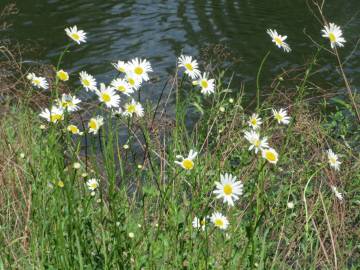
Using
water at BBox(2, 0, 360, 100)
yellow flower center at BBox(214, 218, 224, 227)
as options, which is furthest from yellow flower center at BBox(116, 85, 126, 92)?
water at BBox(2, 0, 360, 100)

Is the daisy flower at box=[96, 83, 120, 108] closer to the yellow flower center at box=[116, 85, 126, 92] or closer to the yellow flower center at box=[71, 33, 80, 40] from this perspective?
the yellow flower center at box=[116, 85, 126, 92]

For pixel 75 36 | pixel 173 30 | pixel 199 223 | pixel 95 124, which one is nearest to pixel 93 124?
pixel 95 124

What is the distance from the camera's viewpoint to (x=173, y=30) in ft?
28.6

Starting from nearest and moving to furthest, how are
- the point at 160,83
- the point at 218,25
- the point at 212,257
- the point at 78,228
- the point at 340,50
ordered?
1. the point at 78,228
2. the point at 212,257
3. the point at 160,83
4. the point at 340,50
5. the point at 218,25

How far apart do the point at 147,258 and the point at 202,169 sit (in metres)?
0.84

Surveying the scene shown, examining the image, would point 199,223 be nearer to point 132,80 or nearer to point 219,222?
point 219,222

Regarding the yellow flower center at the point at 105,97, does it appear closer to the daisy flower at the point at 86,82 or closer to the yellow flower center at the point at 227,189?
the daisy flower at the point at 86,82

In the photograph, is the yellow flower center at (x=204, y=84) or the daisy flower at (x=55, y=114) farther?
the yellow flower center at (x=204, y=84)

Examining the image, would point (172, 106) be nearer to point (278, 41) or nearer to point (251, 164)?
point (251, 164)

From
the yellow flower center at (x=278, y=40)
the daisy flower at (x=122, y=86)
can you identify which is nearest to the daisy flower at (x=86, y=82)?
the daisy flower at (x=122, y=86)

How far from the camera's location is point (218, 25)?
928 centimetres

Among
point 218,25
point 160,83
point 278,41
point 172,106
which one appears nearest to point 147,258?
point 278,41

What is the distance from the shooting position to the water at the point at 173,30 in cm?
759

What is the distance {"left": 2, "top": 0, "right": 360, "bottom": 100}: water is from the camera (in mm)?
7590
